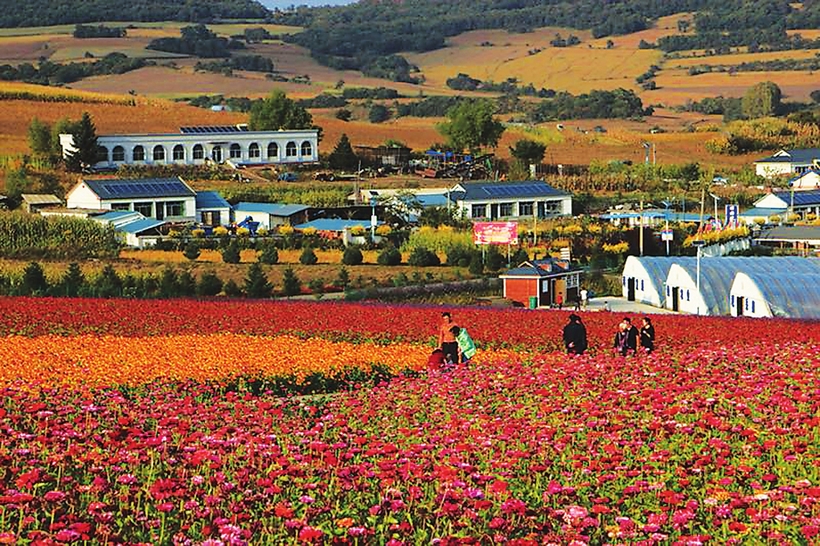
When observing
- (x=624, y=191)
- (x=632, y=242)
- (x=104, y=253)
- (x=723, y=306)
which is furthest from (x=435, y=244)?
(x=624, y=191)

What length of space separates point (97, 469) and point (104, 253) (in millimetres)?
49477

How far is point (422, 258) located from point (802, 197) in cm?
3916

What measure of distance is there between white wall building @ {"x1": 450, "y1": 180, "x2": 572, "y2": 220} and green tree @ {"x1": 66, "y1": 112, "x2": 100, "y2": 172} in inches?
973

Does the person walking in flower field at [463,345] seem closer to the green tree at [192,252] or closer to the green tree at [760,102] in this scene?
the green tree at [192,252]

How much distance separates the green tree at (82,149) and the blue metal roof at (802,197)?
43.1 meters

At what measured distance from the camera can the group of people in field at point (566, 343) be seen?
24.8m

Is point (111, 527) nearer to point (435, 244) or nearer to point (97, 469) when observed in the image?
point (97, 469)

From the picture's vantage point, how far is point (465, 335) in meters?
Result: 25.0

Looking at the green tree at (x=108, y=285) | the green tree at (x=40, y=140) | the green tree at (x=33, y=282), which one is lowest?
the green tree at (x=108, y=285)

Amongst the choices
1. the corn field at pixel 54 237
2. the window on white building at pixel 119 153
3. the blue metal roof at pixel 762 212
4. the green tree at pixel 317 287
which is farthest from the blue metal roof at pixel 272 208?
the green tree at pixel 317 287

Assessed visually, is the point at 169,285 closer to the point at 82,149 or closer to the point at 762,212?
the point at 762,212

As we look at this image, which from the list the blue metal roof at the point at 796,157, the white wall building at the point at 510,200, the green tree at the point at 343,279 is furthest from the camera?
the blue metal roof at the point at 796,157

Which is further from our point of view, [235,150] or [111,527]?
[235,150]

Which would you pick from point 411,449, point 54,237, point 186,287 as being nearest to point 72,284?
point 186,287
